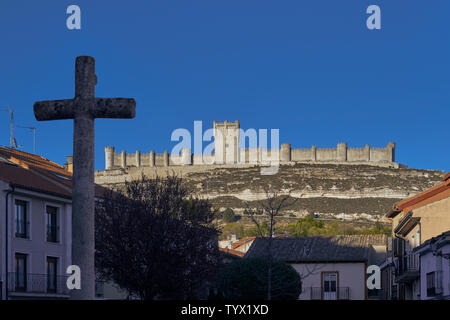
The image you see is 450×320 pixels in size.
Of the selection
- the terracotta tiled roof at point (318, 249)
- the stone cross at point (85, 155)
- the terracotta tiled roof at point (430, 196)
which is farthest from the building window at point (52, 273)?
the stone cross at point (85, 155)

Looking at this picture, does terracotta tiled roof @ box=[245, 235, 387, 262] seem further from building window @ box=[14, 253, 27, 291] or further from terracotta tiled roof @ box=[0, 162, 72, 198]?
building window @ box=[14, 253, 27, 291]

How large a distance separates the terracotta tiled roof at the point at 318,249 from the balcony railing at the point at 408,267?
331 inches

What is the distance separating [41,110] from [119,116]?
1182 millimetres

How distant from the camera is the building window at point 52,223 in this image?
113ft

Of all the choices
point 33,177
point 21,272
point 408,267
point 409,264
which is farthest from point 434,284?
point 33,177

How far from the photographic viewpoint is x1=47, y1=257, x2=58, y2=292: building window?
33.7 meters

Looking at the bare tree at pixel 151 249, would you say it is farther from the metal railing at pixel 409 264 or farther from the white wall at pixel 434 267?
the white wall at pixel 434 267

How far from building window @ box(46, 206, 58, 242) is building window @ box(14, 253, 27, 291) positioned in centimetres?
195

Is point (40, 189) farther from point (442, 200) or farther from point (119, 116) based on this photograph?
point (119, 116)
